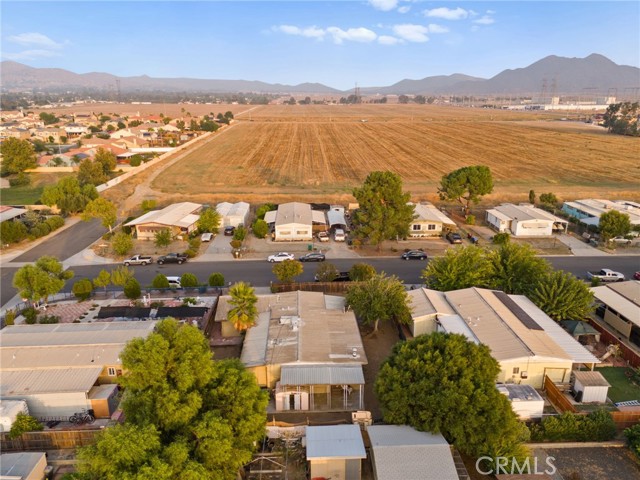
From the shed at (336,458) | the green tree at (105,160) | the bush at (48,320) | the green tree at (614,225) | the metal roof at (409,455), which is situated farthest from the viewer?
the green tree at (105,160)

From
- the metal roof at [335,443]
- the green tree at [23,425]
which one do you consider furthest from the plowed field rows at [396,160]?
the metal roof at [335,443]

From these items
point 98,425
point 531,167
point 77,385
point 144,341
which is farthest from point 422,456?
point 531,167

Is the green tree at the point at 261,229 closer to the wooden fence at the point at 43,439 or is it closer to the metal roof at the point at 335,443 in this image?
the wooden fence at the point at 43,439

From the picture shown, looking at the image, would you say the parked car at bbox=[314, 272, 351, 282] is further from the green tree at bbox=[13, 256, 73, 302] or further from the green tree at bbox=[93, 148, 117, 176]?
the green tree at bbox=[93, 148, 117, 176]

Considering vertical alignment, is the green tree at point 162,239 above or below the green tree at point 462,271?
below

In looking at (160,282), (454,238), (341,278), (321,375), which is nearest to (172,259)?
(160,282)

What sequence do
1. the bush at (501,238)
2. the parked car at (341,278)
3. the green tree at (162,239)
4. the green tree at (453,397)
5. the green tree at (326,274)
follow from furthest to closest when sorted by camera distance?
the bush at (501,238) → the green tree at (162,239) → the parked car at (341,278) → the green tree at (326,274) → the green tree at (453,397)

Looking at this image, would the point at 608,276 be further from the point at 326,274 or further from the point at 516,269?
the point at 326,274
